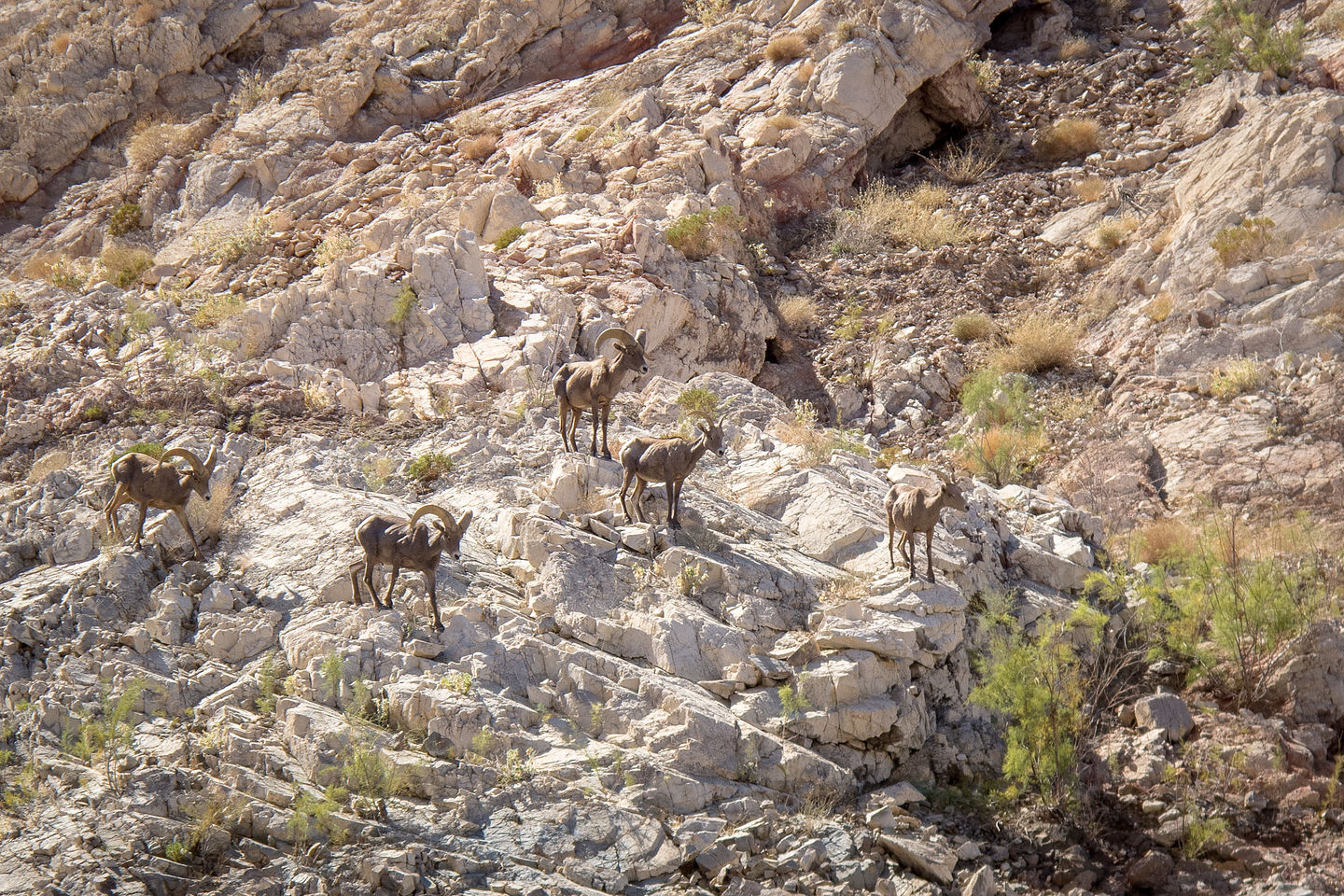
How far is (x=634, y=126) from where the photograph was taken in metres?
20.7

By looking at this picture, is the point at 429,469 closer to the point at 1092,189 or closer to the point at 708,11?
the point at 1092,189

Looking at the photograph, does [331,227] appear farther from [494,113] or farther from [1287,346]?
[1287,346]

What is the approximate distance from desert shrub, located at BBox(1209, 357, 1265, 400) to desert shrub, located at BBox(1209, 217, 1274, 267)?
2.02 metres

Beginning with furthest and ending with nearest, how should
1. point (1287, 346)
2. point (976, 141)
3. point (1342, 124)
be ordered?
point (976, 141), point (1342, 124), point (1287, 346)

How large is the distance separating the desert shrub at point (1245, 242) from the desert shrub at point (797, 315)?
6573 millimetres

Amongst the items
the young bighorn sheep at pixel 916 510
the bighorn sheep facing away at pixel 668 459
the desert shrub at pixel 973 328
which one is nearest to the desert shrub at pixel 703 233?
the desert shrub at pixel 973 328

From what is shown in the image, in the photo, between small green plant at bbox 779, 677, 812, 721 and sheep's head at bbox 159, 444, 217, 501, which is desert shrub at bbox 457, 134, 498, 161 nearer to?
sheep's head at bbox 159, 444, 217, 501

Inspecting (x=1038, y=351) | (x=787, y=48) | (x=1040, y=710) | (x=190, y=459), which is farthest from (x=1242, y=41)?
(x=190, y=459)

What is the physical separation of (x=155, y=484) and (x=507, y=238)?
8.74 metres

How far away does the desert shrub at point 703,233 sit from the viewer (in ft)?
57.6

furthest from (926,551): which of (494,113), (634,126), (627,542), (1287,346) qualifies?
(494,113)

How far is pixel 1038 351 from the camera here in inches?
651

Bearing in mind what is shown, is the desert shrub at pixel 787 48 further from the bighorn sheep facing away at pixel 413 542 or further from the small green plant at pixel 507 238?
the bighorn sheep facing away at pixel 413 542

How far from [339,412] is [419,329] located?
218cm
